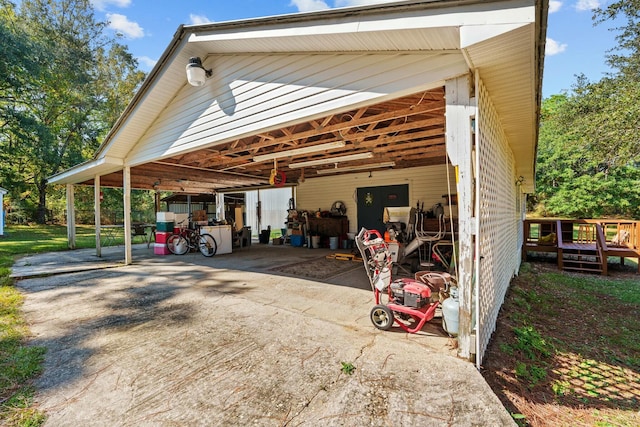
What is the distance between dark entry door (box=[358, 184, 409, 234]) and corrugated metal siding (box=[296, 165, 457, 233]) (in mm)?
165

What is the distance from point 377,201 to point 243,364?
8125mm

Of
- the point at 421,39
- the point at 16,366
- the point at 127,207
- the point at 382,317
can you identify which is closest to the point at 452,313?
the point at 382,317

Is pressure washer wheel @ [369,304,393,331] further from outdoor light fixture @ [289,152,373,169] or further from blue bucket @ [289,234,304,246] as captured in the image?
blue bucket @ [289,234,304,246]

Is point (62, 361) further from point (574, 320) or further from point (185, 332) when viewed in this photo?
point (574, 320)

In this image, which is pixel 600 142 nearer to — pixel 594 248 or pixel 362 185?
pixel 594 248

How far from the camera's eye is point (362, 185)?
10078 millimetres

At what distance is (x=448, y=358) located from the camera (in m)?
2.38

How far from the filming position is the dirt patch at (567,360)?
213 cm

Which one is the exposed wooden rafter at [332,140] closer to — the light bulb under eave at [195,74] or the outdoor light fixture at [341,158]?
the outdoor light fixture at [341,158]

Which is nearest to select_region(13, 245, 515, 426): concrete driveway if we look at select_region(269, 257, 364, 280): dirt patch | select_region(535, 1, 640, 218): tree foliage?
select_region(269, 257, 364, 280): dirt patch

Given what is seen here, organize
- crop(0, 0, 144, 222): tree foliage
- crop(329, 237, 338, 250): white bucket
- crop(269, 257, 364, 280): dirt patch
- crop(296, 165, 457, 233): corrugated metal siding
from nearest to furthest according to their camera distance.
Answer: crop(269, 257, 364, 280): dirt patch → crop(296, 165, 457, 233): corrugated metal siding → crop(329, 237, 338, 250): white bucket → crop(0, 0, 144, 222): tree foliage

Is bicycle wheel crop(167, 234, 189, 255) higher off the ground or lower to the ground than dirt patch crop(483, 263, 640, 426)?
higher

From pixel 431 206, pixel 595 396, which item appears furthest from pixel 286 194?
pixel 595 396

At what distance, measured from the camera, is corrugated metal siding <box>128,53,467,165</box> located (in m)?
2.72
